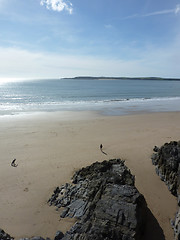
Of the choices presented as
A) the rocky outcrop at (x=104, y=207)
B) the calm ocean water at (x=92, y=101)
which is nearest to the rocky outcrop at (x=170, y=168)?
the rocky outcrop at (x=104, y=207)

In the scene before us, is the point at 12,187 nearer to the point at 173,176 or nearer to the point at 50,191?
the point at 50,191

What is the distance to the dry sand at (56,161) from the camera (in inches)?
263

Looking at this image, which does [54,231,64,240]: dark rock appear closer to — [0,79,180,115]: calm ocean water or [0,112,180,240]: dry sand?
[0,112,180,240]: dry sand

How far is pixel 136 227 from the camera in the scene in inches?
196

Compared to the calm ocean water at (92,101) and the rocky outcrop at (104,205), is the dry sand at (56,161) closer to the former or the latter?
the rocky outcrop at (104,205)

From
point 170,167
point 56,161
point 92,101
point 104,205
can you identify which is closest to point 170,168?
point 170,167

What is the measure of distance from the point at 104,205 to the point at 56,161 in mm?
5908

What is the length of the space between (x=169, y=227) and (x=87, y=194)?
10.7 ft

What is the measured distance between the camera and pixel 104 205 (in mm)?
5551

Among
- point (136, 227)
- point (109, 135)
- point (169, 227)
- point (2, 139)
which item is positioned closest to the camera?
point (136, 227)

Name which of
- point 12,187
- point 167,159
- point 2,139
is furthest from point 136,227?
point 2,139

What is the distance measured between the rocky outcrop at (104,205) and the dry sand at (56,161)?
27.4 inches

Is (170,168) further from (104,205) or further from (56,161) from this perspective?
(56,161)

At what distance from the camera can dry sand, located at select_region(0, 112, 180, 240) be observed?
21.9 ft
